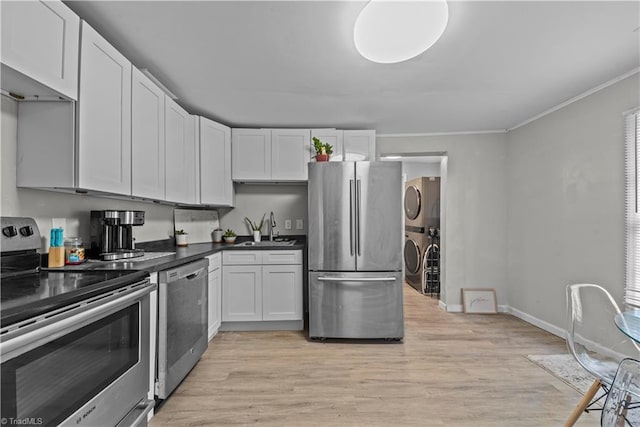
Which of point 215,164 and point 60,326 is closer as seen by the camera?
point 60,326

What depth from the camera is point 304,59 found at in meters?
2.23

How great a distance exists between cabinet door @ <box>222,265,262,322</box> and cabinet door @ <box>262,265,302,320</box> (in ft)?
0.21

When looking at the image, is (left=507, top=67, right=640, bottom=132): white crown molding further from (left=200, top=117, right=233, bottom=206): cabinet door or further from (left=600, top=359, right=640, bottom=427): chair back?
(left=200, top=117, right=233, bottom=206): cabinet door

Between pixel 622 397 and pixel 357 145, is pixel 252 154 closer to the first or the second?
pixel 357 145

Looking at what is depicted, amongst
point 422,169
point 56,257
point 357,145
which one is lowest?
point 56,257

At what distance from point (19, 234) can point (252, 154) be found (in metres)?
2.44

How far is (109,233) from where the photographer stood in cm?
217

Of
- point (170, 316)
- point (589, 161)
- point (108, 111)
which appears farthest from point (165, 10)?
point (589, 161)

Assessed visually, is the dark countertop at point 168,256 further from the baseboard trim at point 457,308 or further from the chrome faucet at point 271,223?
the baseboard trim at point 457,308

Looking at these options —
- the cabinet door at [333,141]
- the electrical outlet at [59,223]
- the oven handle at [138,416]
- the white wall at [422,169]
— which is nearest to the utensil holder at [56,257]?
the electrical outlet at [59,223]

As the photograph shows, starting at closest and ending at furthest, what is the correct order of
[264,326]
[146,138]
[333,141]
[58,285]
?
1. [58,285]
2. [146,138]
3. [264,326]
4. [333,141]

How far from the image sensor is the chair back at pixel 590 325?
1755mm

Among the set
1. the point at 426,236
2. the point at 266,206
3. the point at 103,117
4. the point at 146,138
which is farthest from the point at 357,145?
the point at 103,117

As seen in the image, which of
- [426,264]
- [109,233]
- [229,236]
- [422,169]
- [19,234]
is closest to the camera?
[19,234]
